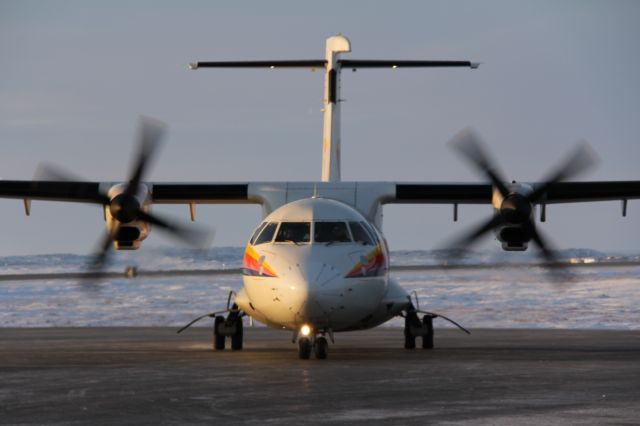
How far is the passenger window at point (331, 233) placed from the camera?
20.5 meters

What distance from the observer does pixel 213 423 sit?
37.7 ft

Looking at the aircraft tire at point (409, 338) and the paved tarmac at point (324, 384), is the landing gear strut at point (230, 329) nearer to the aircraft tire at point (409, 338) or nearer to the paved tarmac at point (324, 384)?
the paved tarmac at point (324, 384)

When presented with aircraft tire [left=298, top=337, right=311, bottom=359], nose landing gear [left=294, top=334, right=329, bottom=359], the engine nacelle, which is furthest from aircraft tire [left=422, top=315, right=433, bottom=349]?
the engine nacelle

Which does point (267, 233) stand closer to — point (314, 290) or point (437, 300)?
point (314, 290)

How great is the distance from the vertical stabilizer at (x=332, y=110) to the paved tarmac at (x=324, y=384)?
5.71 m

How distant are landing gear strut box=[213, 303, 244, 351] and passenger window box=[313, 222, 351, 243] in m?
3.69

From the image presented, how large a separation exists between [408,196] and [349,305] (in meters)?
7.01

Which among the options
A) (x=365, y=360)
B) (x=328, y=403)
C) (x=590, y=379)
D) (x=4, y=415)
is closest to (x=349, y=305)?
(x=365, y=360)

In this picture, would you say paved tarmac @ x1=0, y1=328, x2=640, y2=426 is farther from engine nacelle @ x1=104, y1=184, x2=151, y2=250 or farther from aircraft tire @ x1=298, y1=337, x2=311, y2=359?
engine nacelle @ x1=104, y1=184, x2=151, y2=250

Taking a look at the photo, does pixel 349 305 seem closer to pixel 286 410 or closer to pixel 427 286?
pixel 286 410

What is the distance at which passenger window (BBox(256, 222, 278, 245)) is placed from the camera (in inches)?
832

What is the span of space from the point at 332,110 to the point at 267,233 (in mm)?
8488

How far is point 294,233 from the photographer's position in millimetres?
20766

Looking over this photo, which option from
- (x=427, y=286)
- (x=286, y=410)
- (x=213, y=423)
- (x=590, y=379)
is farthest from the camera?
(x=427, y=286)
